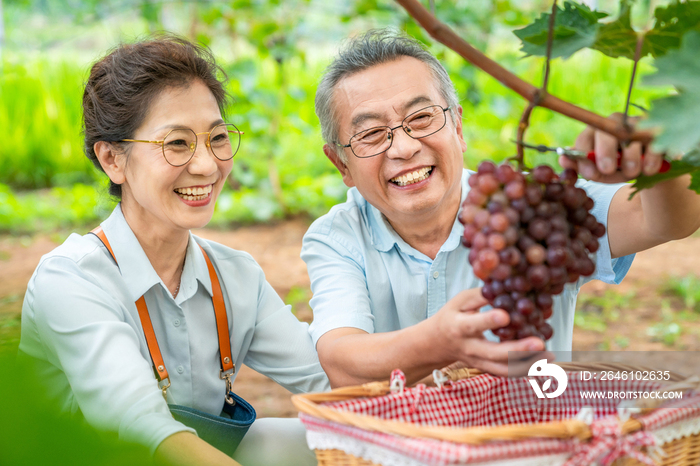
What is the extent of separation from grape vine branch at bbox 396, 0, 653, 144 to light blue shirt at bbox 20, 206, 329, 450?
0.92 meters

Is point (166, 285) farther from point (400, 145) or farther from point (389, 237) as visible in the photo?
point (400, 145)

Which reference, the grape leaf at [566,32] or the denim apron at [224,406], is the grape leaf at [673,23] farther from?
the denim apron at [224,406]

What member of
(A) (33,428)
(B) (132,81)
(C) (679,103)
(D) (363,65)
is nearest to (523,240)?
(C) (679,103)

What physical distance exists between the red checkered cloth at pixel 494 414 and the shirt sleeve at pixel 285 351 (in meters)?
0.65

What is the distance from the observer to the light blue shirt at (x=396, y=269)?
168cm

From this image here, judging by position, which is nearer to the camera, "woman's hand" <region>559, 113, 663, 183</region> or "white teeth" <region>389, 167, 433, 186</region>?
"woman's hand" <region>559, 113, 663, 183</region>

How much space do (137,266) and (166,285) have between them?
0.13 meters

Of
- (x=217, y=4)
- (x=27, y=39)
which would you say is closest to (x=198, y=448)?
(x=217, y=4)

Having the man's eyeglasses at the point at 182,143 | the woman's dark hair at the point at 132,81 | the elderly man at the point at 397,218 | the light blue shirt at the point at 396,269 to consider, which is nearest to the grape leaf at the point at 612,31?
the elderly man at the point at 397,218

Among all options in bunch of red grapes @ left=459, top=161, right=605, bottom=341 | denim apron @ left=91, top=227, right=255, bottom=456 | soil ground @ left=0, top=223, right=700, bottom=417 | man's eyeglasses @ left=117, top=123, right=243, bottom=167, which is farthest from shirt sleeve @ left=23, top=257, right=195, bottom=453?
soil ground @ left=0, top=223, right=700, bottom=417

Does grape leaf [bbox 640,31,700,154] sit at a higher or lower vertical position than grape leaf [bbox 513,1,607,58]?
lower

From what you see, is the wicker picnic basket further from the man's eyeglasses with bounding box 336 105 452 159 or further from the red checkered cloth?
the man's eyeglasses with bounding box 336 105 452 159

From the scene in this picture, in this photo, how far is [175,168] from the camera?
5.18 ft

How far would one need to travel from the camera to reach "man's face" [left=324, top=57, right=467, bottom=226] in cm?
159
